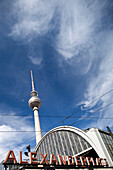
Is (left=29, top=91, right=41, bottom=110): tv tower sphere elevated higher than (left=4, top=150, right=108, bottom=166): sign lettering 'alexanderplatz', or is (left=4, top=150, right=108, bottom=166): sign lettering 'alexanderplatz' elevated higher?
(left=29, top=91, right=41, bottom=110): tv tower sphere

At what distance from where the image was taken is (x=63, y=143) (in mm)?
36188

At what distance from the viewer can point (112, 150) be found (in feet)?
95.8

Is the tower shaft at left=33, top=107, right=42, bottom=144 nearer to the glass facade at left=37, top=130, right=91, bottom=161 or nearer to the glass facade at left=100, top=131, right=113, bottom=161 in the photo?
the glass facade at left=37, top=130, right=91, bottom=161

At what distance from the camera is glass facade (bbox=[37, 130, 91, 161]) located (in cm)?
3161

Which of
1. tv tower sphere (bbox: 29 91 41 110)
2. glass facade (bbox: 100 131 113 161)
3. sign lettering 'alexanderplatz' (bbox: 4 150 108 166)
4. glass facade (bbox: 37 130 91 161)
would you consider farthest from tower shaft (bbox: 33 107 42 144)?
sign lettering 'alexanderplatz' (bbox: 4 150 108 166)

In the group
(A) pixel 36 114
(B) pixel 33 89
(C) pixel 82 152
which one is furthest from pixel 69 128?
(B) pixel 33 89

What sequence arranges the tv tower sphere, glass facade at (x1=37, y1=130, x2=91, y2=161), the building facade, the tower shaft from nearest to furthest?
the building facade, glass facade at (x1=37, y1=130, x2=91, y2=161), the tower shaft, the tv tower sphere

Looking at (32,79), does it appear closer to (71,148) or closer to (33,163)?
(71,148)

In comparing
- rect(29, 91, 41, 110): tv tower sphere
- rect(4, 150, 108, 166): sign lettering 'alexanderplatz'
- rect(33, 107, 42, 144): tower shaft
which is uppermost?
rect(29, 91, 41, 110): tv tower sphere

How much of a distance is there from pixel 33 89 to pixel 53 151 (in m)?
58.7

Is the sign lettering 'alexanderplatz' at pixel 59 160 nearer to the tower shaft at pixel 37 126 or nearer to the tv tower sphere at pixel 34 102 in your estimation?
the tower shaft at pixel 37 126

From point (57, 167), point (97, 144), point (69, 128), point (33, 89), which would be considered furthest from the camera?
point (33, 89)

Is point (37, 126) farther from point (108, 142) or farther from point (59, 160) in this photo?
point (59, 160)

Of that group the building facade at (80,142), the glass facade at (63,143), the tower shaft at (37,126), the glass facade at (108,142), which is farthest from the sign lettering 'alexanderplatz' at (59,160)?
the tower shaft at (37,126)
